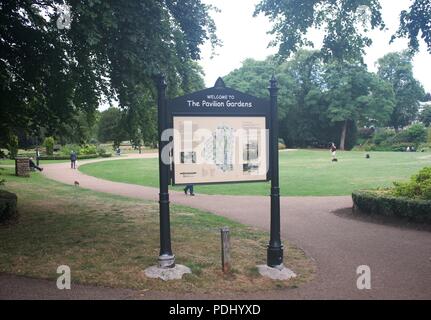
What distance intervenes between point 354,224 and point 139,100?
21.1ft

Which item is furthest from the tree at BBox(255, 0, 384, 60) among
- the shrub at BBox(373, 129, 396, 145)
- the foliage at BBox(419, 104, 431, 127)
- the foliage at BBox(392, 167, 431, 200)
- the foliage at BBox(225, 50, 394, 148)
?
the foliage at BBox(419, 104, 431, 127)

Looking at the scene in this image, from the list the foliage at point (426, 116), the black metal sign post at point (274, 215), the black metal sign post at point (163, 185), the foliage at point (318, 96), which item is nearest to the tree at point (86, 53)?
→ the black metal sign post at point (163, 185)

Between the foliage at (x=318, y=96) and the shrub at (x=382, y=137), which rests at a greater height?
the foliage at (x=318, y=96)

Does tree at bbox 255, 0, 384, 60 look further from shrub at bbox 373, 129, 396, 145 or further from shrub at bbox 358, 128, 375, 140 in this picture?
shrub at bbox 358, 128, 375, 140

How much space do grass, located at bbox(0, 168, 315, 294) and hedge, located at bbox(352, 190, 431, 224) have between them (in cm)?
389

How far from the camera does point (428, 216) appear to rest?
10.7 metres

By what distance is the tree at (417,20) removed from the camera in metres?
9.73

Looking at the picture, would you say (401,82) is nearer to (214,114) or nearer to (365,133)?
(365,133)

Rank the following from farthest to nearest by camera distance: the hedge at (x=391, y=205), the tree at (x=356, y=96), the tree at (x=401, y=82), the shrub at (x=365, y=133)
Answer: the tree at (x=401, y=82)
the shrub at (x=365, y=133)
the tree at (x=356, y=96)
the hedge at (x=391, y=205)

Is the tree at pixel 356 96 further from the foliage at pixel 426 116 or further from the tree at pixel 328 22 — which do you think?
the tree at pixel 328 22

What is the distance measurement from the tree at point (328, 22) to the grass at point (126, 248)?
18.1 ft

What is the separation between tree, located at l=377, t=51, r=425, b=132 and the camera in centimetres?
7678

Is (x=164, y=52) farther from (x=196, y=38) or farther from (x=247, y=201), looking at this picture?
(x=247, y=201)
